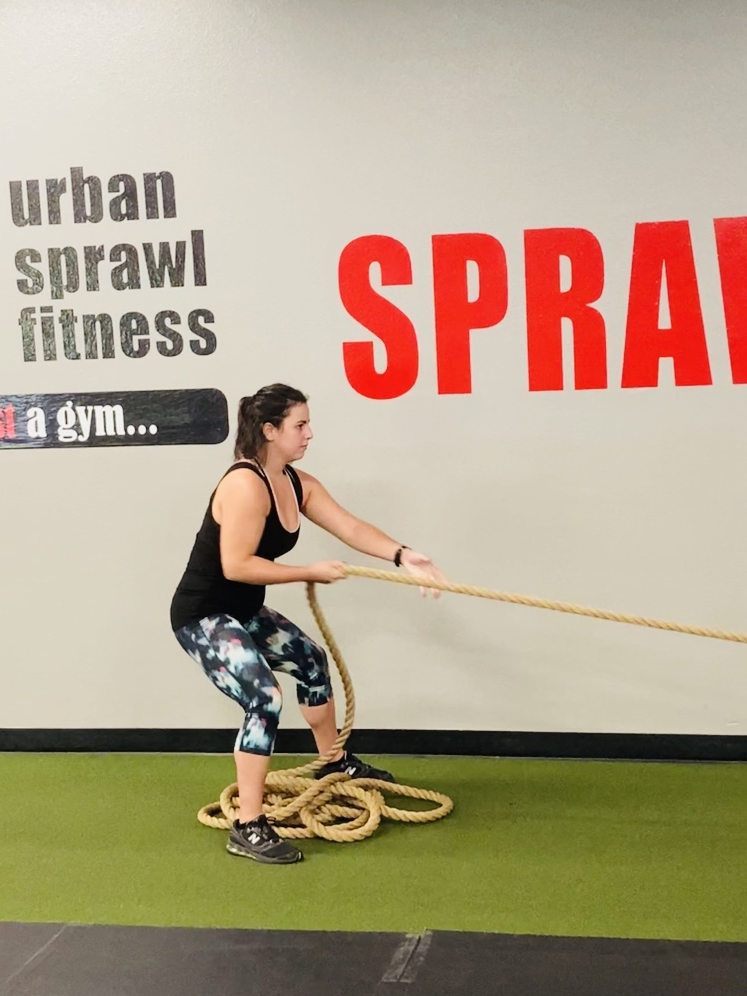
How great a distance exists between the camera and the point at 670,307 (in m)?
3.45

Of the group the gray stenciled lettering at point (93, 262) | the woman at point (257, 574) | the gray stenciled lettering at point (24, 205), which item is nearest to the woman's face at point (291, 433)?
the woman at point (257, 574)

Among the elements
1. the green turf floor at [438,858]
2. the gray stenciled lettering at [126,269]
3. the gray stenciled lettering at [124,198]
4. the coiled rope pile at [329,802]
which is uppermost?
the gray stenciled lettering at [124,198]

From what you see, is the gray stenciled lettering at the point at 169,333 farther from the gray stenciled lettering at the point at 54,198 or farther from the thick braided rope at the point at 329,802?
the thick braided rope at the point at 329,802

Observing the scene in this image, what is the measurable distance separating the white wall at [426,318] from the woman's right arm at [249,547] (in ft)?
2.37

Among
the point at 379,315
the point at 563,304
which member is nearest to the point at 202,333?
the point at 379,315

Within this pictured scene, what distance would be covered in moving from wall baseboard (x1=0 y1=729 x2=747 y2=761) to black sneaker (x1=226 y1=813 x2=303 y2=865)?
2.58 ft

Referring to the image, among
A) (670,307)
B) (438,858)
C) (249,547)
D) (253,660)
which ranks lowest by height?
(438,858)

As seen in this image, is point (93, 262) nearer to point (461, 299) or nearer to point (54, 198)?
point (54, 198)

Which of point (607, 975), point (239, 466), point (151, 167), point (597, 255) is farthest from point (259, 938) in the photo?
point (151, 167)

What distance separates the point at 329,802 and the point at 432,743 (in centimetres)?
55

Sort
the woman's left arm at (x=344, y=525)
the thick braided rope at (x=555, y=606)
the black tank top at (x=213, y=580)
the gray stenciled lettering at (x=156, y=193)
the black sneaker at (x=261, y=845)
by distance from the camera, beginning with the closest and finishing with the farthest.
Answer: the thick braided rope at (x=555, y=606), the black sneaker at (x=261, y=845), the black tank top at (x=213, y=580), the woman's left arm at (x=344, y=525), the gray stenciled lettering at (x=156, y=193)

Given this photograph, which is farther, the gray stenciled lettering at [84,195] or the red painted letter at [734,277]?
the gray stenciled lettering at [84,195]

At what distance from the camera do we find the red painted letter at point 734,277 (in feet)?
11.2

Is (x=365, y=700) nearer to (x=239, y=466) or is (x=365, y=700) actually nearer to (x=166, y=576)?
(x=166, y=576)
